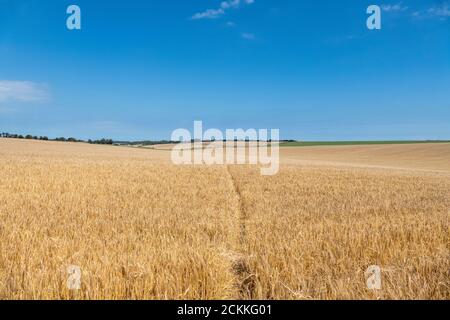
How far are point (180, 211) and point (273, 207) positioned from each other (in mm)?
2788

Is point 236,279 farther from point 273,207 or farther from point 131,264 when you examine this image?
point 273,207

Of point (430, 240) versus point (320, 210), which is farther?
point (320, 210)

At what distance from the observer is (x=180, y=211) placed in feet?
31.6
